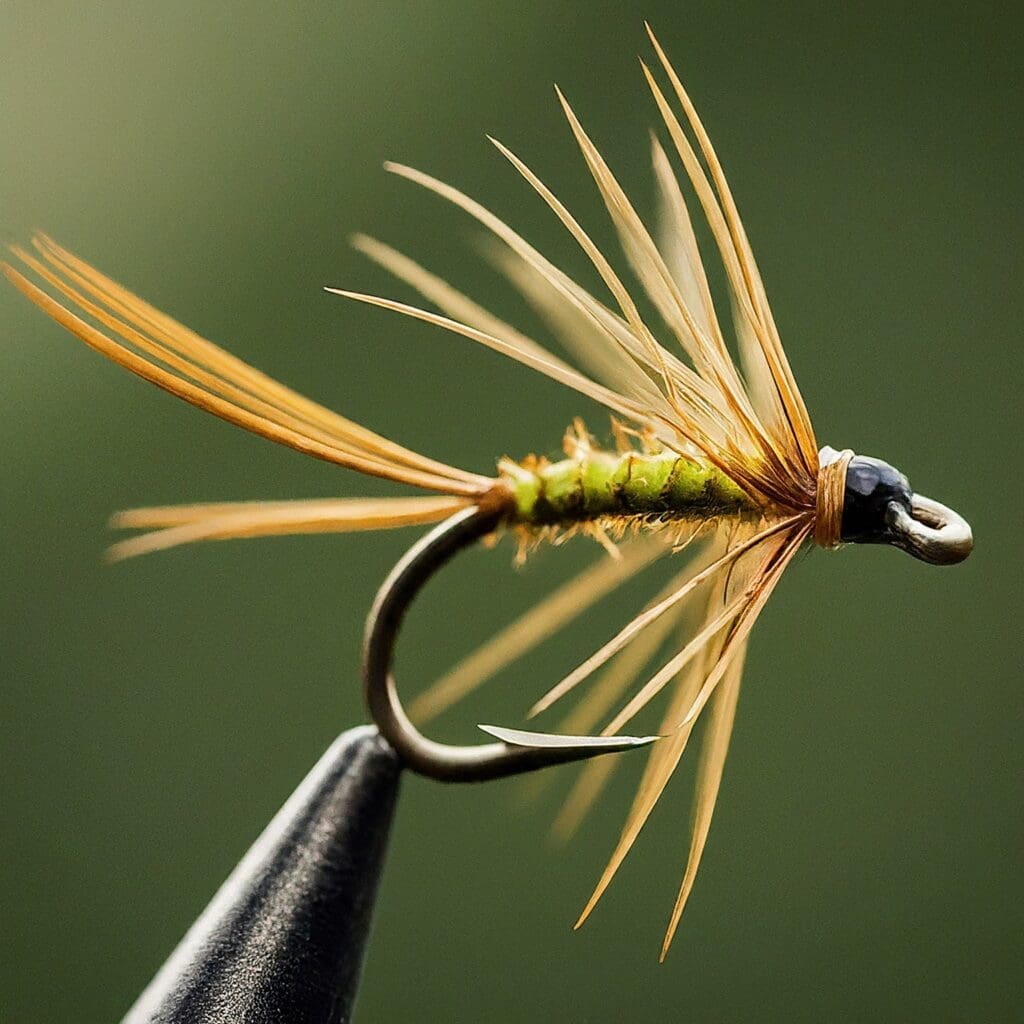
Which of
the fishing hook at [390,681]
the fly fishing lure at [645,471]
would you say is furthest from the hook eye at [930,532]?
the fishing hook at [390,681]

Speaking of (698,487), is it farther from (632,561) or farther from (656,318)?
(656,318)

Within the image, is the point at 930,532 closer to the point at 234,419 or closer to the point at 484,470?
the point at 234,419

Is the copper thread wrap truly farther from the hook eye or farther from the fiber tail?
the fiber tail

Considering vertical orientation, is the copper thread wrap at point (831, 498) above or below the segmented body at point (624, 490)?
above

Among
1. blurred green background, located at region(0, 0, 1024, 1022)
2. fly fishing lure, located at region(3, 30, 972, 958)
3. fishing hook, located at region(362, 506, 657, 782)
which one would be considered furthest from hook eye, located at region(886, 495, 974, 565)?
blurred green background, located at region(0, 0, 1024, 1022)

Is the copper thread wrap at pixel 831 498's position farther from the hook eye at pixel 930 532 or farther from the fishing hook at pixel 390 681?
the fishing hook at pixel 390 681

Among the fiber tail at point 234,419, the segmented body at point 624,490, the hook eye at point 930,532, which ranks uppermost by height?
the hook eye at point 930,532
